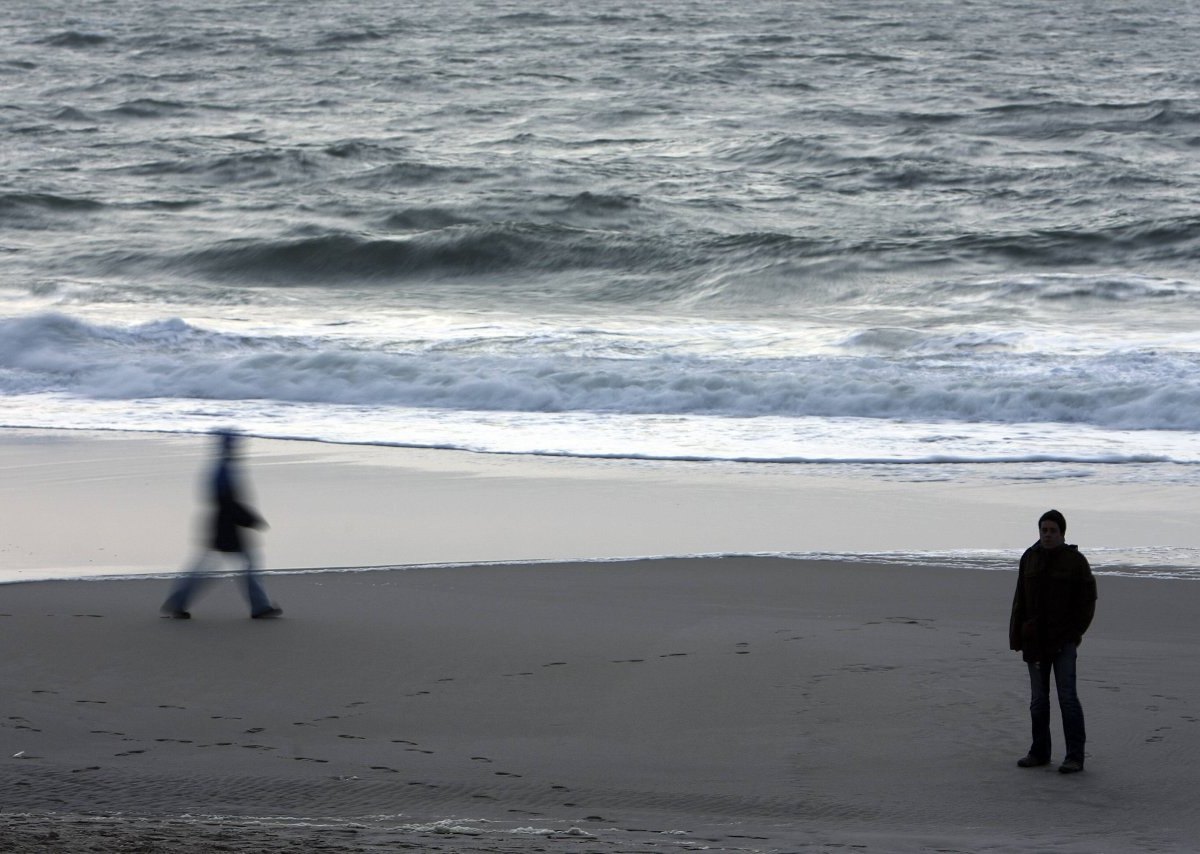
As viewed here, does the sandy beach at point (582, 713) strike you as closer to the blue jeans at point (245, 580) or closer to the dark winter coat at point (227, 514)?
the blue jeans at point (245, 580)

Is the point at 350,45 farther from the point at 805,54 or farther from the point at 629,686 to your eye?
the point at 629,686

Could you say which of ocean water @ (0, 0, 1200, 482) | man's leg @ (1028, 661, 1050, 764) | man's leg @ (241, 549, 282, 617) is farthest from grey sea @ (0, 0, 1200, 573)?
man's leg @ (1028, 661, 1050, 764)

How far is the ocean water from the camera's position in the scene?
49.5ft

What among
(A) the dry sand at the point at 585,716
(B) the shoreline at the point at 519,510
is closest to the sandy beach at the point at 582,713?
(A) the dry sand at the point at 585,716

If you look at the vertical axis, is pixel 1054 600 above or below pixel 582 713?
above

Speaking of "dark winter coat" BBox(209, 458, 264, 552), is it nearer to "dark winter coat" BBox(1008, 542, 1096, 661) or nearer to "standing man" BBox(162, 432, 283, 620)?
"standing man" BBox(162, 432, 283, 620)

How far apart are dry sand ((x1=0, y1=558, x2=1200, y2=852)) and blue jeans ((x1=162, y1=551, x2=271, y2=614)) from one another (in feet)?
0.46

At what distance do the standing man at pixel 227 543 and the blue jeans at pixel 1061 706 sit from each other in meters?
3.90

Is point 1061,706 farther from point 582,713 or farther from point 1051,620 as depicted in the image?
point 582,713

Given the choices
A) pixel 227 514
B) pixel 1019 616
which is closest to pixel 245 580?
pixel 227 514

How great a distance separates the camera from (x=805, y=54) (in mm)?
40188

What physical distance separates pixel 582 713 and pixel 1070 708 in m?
1.92

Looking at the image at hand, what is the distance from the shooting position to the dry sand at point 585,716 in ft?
16.5

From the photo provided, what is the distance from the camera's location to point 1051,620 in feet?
18.8
